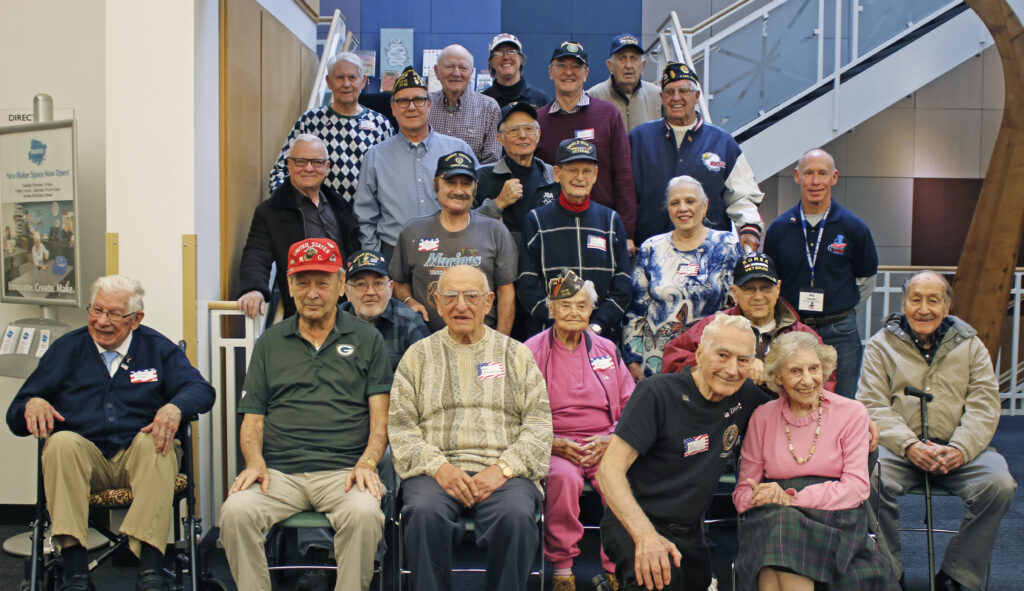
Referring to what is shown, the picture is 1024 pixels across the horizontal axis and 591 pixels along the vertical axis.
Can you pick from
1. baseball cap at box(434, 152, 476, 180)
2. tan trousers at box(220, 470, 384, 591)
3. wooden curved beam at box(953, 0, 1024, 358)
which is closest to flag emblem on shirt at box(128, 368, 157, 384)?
tan trousers at box(220, 470, 384, 591)

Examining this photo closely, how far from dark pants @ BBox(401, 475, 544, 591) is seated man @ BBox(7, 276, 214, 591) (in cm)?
97

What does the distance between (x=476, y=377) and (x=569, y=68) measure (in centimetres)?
201

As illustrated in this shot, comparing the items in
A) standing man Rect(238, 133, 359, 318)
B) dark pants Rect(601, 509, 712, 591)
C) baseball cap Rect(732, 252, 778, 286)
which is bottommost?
dark pants Rect(601, 509, 712, 591)

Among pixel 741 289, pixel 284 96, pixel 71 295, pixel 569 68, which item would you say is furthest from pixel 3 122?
pixel 741 289

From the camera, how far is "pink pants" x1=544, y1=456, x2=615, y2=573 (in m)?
3.09

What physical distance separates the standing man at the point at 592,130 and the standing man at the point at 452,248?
72 centimetres

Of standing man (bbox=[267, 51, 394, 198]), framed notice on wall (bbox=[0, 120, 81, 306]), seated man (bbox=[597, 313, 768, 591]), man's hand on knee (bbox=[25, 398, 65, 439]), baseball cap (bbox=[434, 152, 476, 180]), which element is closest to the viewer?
seated man (bbox=[597, 313, 768, 591])

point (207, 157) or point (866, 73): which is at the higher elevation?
point (866, 73)

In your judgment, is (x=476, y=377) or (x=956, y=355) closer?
(x=476, y=377)

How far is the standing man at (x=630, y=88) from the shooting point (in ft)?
16.4

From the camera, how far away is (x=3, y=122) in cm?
428

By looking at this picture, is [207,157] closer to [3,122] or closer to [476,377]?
[3,122]

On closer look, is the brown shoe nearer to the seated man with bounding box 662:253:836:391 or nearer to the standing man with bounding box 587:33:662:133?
the seated man with bounding box 662:253:836:391

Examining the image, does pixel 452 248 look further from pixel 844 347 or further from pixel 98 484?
pixel 844 347
